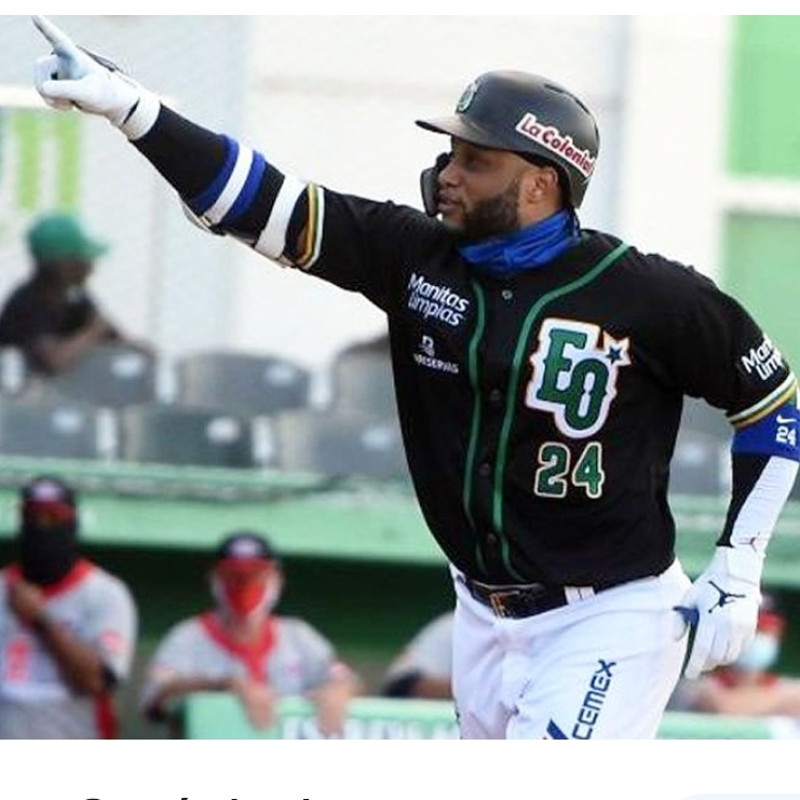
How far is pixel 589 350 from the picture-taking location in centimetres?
559

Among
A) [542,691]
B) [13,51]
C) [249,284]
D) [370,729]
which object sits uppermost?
[13,51]

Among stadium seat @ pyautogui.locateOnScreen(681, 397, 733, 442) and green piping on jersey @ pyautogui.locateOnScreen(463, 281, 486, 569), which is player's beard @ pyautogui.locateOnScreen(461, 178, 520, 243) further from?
stadium seat @ pyautogui.locateOnScreen(681, 397, 733, 442)

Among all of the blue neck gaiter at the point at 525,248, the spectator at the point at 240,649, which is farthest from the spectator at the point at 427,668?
the blue neck gaiter at the point at 525,248

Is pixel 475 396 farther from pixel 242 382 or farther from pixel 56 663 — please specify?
pixel 242 382

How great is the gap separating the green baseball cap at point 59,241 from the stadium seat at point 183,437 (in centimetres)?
58

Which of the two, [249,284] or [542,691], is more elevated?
[249,284]

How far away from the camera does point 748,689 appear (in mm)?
8961

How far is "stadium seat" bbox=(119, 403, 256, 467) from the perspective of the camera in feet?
31.6

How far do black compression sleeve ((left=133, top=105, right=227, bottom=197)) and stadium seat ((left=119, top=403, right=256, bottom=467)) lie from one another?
4087 mm

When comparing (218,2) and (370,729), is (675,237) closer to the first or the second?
(218,2)

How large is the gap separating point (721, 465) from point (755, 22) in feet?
6.33

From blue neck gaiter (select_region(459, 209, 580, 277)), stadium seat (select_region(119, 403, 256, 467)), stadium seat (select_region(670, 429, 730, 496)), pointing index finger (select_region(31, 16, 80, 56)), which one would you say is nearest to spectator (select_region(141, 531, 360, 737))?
stadium seat (select_region(119, 403, 256, 467))

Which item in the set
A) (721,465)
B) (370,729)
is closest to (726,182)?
(721,465)

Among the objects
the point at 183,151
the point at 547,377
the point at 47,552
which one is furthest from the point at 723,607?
the point at 47,552
